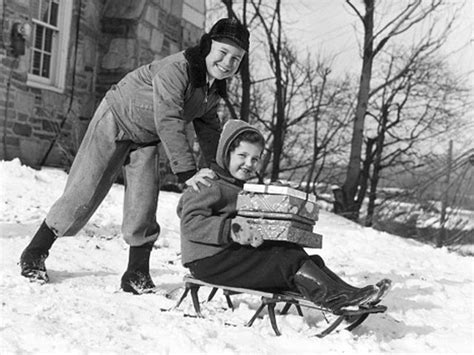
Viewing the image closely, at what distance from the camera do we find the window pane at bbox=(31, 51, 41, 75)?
8.90 meters

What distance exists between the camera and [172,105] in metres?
3.17

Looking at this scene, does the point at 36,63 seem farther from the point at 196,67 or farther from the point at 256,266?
the point at 256,266

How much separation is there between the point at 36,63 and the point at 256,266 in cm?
706

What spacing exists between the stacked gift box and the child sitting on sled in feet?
0.16

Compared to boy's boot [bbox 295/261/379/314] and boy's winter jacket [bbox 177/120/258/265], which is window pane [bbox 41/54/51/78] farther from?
boy's boot [bbox 295/261/379/314]

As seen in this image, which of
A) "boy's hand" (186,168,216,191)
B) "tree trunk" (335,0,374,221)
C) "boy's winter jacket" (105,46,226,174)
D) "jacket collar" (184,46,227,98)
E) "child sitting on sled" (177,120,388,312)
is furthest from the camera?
"tree trunk" (335,0,374,221)

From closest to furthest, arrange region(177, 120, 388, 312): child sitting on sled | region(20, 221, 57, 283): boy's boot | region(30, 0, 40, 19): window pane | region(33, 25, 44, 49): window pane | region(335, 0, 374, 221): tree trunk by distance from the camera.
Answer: region(177, 120, 388, 312): child sitting on sled < region(20, 221, 57, 283): boy's boot < region(30, 0, 40, 19): window pane < region(33, 25, 44, 49): window pane < region(335, 0, 374, 221): tree trunk

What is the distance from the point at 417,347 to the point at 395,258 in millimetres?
3516

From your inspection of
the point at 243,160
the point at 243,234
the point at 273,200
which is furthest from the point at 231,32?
the point at 243,234

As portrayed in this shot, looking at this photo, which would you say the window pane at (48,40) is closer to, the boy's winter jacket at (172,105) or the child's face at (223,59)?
the boy's winter jacket at (172,105)

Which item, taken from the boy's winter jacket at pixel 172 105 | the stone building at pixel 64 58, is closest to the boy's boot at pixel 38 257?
the boy's winter jacket at pixel 172 105

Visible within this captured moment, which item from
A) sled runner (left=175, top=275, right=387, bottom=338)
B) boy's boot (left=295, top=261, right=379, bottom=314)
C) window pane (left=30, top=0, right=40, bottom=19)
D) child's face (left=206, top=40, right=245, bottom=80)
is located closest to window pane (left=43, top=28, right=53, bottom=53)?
window pane (left=30, top=0, right=40, bottom=19)

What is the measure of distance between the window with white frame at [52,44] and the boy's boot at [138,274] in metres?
5.98

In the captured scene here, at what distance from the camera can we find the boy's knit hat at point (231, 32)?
3.15 meters
